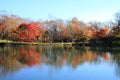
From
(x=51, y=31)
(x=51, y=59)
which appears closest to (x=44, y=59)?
(x=51, y=59)

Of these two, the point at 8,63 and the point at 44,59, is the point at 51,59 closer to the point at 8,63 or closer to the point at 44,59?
the point at 44,59

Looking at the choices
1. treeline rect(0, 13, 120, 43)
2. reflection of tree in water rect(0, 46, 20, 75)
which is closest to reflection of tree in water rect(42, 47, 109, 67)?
reflection of tree in water rect(0, 46, 20, 75)

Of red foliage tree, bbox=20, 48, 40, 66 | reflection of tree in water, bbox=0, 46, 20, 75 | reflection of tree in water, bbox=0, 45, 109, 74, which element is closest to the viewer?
reflection of tree in water, bbox=0, 46, 20, 75

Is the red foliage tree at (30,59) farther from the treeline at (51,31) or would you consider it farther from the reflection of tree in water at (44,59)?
the treeline at (51,31)

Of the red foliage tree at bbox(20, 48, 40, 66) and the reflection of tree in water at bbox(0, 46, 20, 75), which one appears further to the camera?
the red foliage tree at bbox(20, 48, 40, 66)

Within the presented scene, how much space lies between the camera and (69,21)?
50.2 m

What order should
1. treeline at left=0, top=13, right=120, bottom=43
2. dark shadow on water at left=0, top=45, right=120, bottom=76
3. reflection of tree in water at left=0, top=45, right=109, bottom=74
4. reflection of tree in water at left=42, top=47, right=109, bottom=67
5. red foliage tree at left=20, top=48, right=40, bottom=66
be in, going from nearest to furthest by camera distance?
dark shadow on water at left=0, top=45, right=120, bottom=76 < reflection of tree in water at left=0, top=45, right=109, bottom=74 < reflection of tree in water at left=42, top=47, right=109, bottom=67 < red foliage tree at left=20, top=48, right=40, bottom=66 < treeline at left=0, top=13, right=120, bottom=43

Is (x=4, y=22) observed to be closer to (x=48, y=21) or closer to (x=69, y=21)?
(x=48, y=21)

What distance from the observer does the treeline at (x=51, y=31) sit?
1533 inches

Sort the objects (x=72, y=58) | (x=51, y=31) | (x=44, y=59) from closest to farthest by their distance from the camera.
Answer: (x=44, y=59) < (x=72, y=58) < (x=51, y=31)

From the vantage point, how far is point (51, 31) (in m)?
45.5

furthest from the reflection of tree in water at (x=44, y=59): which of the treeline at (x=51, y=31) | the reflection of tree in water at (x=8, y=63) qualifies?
the treeline at (x=51, y=31)

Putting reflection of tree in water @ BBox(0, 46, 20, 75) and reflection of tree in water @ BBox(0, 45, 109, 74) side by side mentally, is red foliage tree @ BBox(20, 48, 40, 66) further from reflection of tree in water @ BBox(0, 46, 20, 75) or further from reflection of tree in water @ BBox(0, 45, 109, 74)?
reflection of tree in water @ BBox(0, 46, 20, 75)

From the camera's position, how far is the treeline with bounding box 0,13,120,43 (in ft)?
Answer: 128
